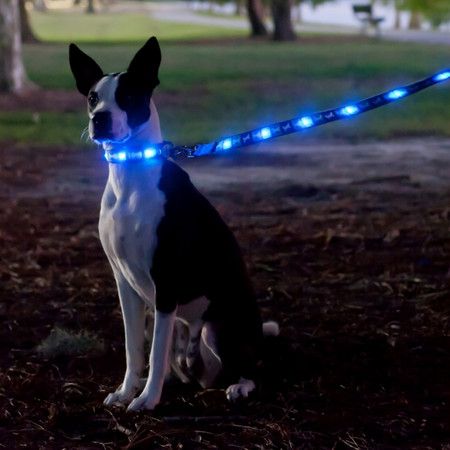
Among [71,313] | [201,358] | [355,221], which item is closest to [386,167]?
[355,221]

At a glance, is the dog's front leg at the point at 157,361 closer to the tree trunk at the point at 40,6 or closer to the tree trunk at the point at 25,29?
the tree trunk at the point at 25,29

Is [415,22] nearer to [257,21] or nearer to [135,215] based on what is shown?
[257,21]

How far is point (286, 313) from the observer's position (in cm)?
721

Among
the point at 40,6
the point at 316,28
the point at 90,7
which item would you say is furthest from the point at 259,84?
the point at 40,6

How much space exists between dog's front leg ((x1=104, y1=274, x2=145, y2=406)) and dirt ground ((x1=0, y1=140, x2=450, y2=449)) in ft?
0.44

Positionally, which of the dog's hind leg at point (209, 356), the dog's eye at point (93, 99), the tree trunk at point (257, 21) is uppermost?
the dog's eye at point (93, 99)

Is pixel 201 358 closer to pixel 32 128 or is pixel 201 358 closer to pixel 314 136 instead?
pixel 314 136

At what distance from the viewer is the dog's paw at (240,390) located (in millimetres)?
5449

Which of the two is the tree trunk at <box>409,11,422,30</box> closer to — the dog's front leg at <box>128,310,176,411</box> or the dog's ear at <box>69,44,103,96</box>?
the dog's ear at <box>69,44,103,96</box>

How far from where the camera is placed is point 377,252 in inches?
347

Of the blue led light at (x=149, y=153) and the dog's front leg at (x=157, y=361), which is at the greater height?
the blue led light at (x=149, y=153)

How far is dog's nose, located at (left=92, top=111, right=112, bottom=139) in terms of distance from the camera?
488cm

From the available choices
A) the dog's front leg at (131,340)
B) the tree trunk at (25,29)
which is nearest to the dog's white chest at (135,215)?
the dog's front leg at (131,340)

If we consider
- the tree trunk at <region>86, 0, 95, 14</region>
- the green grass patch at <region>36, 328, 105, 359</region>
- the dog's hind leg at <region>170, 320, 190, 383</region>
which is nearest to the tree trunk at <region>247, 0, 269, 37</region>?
the tree trunk at <region>86, 0, 95, 14</region>
